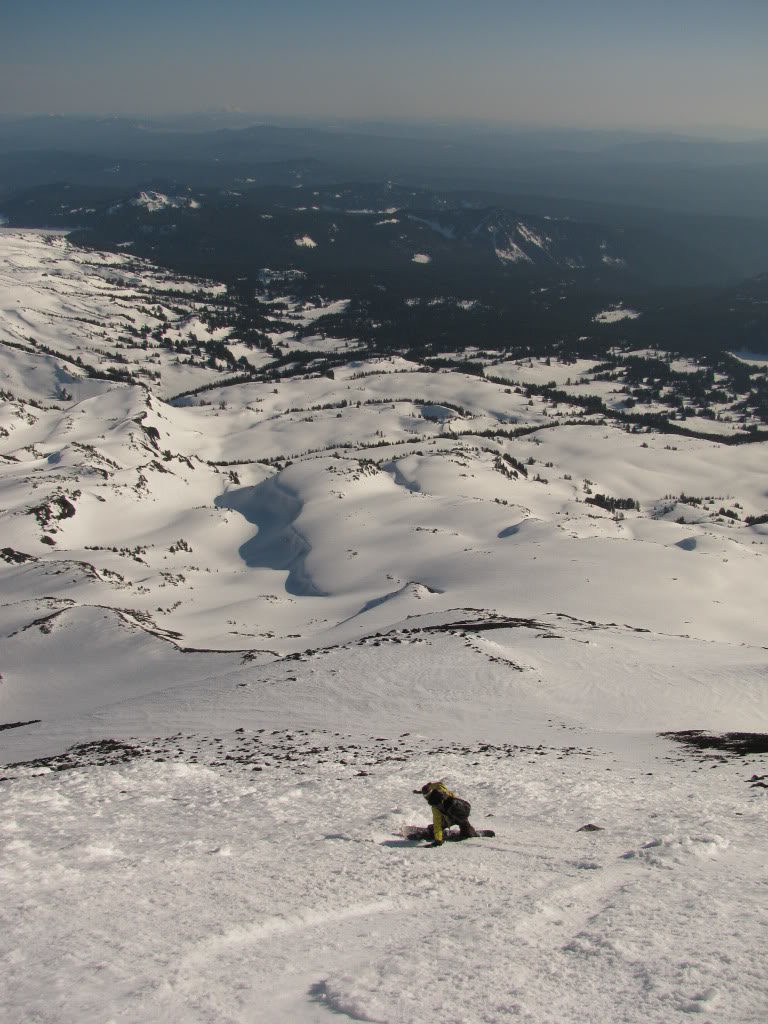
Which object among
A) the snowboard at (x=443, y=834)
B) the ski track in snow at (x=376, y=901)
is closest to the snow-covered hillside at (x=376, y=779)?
the ski track in snow at (x=376, y=901)

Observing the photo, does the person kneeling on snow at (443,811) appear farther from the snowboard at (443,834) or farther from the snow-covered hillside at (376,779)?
the snow-covered hillside at (376,779)

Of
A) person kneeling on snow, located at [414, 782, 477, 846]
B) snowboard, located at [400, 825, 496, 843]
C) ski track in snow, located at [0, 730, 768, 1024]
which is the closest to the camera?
ski track in snow, located at [0, 730, 768, 1024]

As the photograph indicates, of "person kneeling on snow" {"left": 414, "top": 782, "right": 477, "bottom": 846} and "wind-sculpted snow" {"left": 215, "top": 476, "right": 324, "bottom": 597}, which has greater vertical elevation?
"person kneeling on snow" {"left": 414, "top": 782, "right": 477, "bottom": 846}

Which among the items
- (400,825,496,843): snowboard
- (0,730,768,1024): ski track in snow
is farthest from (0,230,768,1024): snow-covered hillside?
(400,825,496,843): snowboard

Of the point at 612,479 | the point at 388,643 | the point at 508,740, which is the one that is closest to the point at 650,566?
the point at 388,643

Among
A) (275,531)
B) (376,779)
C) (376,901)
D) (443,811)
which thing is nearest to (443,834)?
(443,811)

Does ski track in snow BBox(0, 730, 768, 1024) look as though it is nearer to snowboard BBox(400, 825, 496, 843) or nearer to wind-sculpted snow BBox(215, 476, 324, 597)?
snowboard BBox(400, 825, 496, 843)
